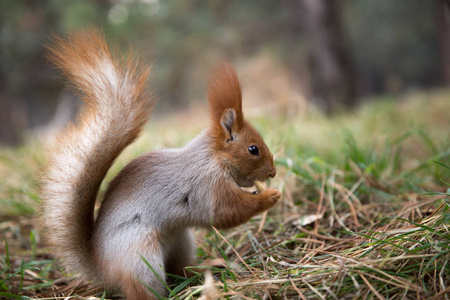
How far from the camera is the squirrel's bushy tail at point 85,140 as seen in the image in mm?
1331

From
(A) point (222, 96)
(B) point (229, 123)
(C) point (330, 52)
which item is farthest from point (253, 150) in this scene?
(C) point (330, 52)

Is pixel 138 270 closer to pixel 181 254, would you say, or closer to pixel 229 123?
pixel 181 254

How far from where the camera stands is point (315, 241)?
1562 millimetres

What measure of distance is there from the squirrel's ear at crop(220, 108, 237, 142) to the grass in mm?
439

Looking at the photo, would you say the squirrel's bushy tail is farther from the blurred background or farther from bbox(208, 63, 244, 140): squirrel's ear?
the blurred background

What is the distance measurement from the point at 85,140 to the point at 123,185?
0.23 m

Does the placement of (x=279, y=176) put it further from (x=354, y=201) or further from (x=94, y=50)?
(x=94, y=50)

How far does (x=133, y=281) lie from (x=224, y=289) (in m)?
0.34

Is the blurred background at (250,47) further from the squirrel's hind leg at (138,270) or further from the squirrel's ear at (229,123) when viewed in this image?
the squirrel's hind leg at (138,270)

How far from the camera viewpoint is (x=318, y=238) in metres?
1.65

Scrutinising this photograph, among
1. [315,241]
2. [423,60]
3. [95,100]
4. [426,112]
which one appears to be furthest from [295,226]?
[423,60]

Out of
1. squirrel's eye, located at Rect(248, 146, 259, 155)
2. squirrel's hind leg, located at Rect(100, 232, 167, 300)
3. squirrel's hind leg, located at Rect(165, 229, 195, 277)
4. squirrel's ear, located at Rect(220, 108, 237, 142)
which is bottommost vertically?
squirrel's hind leg, located at Rect(165, 229, 195, 277)

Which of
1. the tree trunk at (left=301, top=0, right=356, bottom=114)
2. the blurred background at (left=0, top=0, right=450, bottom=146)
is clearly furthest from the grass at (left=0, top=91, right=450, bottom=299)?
the tree trunk at (left=301, top=0, right=356, bottom=114)

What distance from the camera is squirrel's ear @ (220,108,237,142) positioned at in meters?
1.54
